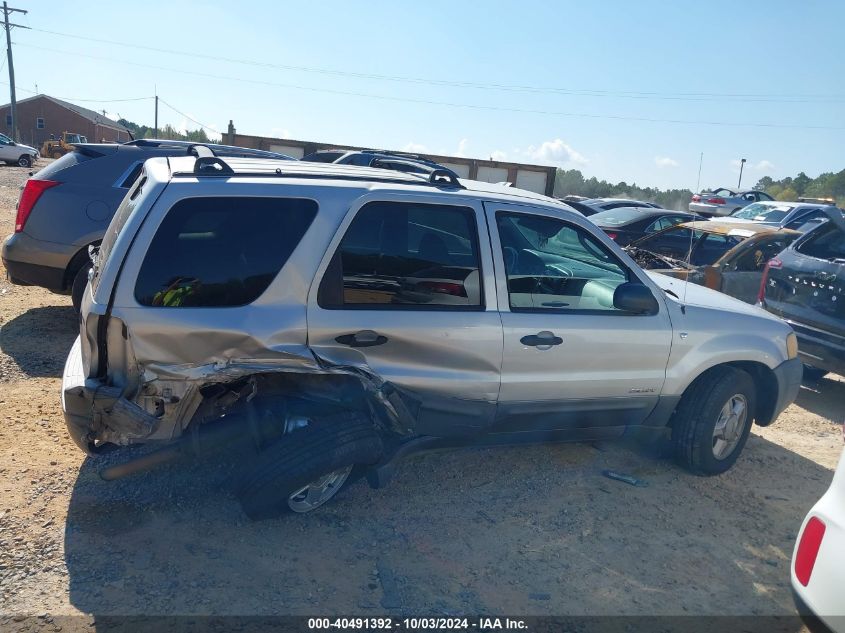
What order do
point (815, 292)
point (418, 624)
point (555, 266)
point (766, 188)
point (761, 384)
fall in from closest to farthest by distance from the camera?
point (418, 624)
point (555, 266)
point (761, 384)
point (815, 292)
point (766, 188)

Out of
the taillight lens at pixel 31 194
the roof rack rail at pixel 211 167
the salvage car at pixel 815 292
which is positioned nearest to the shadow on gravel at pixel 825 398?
the salvage car at pixel 815 292

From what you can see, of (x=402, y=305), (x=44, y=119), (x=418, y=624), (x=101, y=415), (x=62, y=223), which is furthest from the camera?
(x=44, y=119)

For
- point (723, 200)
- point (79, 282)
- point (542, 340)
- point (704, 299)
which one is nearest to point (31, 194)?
point (79, 282)

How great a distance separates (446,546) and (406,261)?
1.57m

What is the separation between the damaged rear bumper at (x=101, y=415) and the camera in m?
3.43

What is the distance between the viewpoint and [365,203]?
12.5 ft

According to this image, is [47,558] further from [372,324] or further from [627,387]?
[627,387]

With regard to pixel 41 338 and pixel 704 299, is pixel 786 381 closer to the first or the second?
pixel 704 299

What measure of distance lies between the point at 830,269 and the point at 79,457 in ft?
20.9

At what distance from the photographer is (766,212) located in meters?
18.2

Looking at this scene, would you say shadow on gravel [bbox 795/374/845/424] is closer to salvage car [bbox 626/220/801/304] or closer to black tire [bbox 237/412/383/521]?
salvage car [bbox 626/220/801/304]

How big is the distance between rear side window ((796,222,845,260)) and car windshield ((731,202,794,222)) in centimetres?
1171

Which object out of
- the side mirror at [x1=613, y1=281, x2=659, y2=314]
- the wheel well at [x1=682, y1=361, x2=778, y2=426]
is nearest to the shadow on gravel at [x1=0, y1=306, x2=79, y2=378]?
the side mirror at [x1=613, y1=281, x2=659, y2=314]

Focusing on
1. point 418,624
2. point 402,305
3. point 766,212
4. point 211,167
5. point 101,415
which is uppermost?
point 766,212
